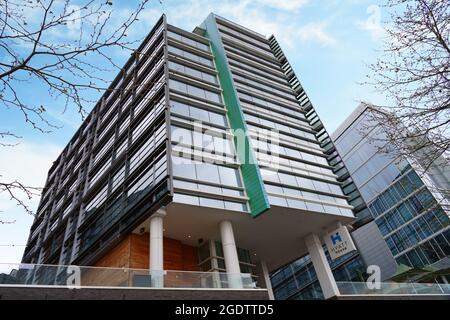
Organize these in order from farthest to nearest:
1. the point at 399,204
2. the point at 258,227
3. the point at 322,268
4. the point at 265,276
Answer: the point at 399,204 < the point at 265,276 < the point at 322,268 < the point at 258,227

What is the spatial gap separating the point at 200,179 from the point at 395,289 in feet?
49.1

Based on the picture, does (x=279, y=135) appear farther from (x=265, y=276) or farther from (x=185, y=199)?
(x=185, y=199)

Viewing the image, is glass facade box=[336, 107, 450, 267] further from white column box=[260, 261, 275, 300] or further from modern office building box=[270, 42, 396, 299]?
white column box=[260, 261, 275, 300]

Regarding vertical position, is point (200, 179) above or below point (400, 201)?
below

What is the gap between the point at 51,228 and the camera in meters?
37.0

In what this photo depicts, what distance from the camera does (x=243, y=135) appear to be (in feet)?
88.8

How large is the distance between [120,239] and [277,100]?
72.6 ft

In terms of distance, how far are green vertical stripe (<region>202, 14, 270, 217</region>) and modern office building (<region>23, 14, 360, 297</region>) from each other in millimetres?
97

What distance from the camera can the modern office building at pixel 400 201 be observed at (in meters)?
41.0

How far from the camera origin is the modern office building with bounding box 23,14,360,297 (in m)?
21.8

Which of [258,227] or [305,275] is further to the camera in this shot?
[305,275]

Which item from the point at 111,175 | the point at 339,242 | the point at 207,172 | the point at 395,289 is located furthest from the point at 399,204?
the point at 111,175

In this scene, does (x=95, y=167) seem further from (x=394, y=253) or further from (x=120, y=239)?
(x=394, y=253)
